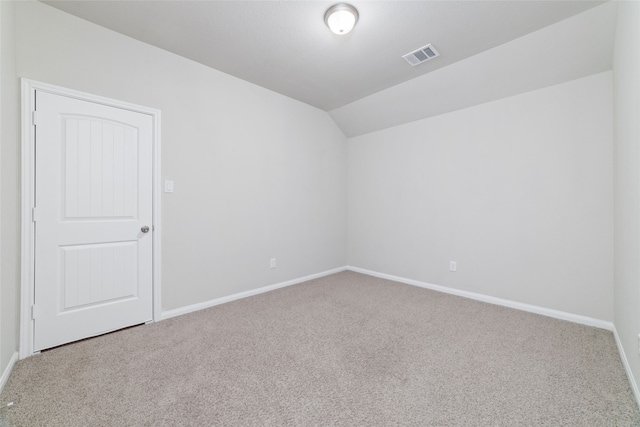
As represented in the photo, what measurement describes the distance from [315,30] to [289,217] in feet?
7.31

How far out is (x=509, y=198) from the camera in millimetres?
2893

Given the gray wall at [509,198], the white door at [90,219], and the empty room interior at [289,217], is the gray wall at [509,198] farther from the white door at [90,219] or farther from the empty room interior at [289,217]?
the white door at [90,219]

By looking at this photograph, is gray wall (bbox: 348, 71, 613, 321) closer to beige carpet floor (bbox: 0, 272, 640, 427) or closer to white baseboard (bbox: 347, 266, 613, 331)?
white baseboard (bbox: 347, 266, 613, 331)

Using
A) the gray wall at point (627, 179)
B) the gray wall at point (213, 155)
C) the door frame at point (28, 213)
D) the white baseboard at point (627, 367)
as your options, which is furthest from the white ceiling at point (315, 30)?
the white baseboard at point (627, 367)

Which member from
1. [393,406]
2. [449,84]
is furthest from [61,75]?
[449,84]

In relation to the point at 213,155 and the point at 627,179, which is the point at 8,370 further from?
the point at 627,179

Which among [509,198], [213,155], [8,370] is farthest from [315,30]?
[8,370]

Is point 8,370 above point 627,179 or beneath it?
beneath

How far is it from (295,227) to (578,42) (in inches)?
134

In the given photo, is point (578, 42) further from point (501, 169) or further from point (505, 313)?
point (505, 313)

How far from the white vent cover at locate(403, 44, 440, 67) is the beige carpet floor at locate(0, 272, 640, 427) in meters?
2.59

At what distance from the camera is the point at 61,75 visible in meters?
2.07

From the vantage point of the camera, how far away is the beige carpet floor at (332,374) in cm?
137

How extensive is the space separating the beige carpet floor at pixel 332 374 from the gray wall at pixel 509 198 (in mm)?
494
